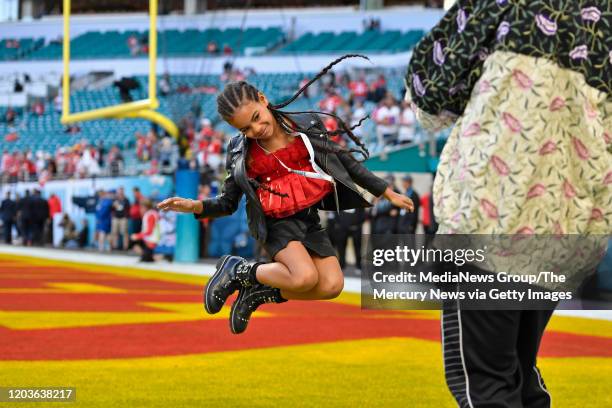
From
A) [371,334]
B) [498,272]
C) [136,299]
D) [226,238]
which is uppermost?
[498,272]

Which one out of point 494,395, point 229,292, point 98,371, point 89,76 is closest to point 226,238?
point 98,371

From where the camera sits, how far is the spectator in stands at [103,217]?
2281 cm

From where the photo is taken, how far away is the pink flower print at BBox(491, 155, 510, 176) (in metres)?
2.91

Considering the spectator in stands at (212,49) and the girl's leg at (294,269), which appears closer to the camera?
the girl's leg at (294,269)

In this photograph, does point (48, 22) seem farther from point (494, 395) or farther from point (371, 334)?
point (494, 395)

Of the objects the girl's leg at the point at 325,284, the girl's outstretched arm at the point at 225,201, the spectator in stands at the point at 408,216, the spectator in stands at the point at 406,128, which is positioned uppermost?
the girl's outstretched arm at the point at 225,201

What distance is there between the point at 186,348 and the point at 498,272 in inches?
202

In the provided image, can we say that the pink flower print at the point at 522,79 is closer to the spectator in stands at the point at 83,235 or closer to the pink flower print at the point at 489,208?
the pink flower print at the point at 489,208

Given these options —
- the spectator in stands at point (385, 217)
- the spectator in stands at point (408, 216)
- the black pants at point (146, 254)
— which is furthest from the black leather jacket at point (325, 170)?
the black pants at point (146, 254)

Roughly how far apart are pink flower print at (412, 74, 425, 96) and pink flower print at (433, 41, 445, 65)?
9 centimetres

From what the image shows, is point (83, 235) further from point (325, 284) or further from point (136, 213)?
point (325, 284)

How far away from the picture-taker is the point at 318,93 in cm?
2928

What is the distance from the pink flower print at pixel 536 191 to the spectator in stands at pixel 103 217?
20.4 meters

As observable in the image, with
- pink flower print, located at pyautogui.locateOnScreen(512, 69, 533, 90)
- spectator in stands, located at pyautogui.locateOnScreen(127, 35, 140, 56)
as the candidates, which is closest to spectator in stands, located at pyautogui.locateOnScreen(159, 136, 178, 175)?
spectator in stands, located at pyautogui.locateOnScreen(127, 35, 140, 56)
